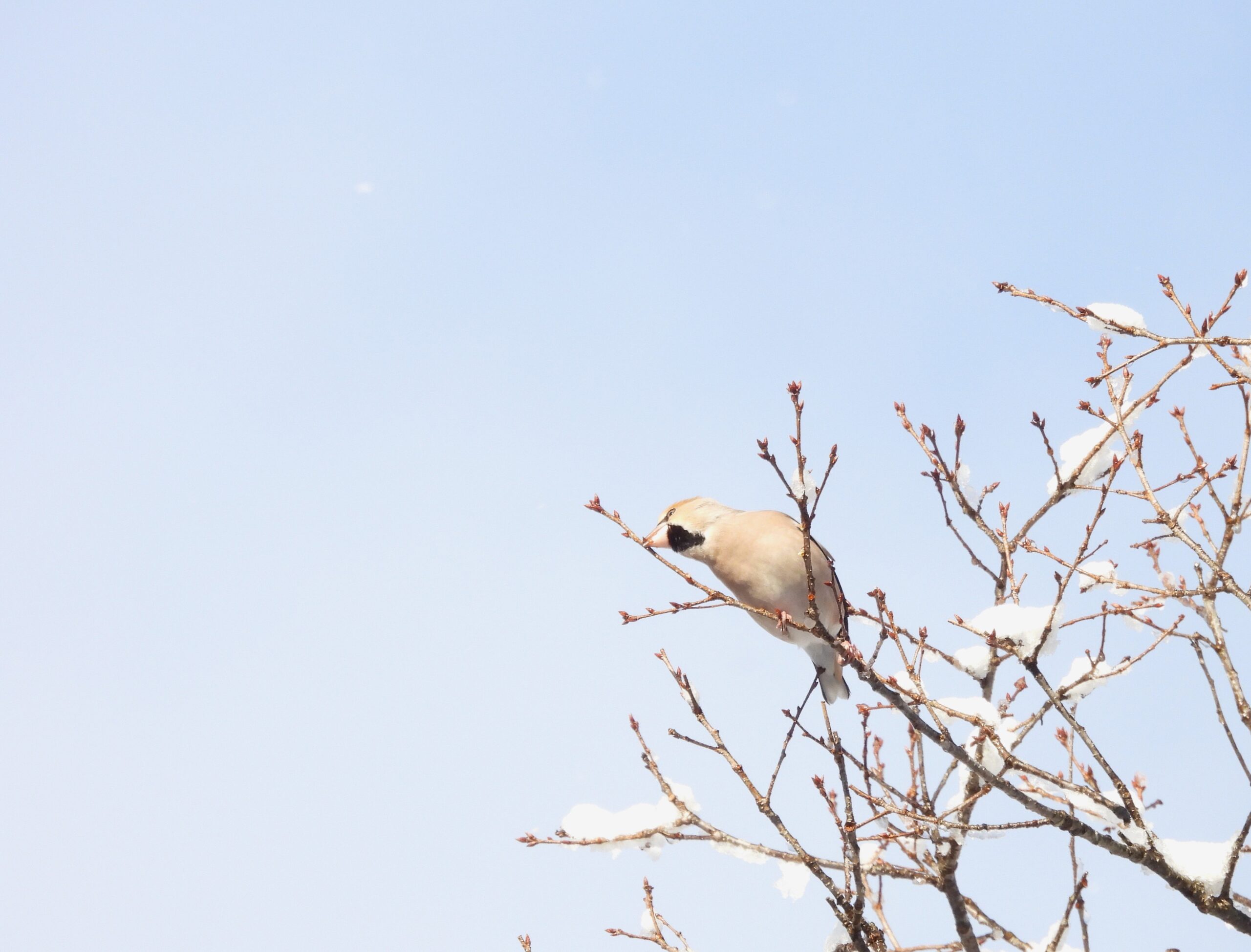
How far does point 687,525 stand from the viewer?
4434 mm

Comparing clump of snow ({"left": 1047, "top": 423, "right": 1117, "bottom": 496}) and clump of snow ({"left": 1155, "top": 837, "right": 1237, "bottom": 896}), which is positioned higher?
clump of snow ({"left": 1047, "top": 423, "right": 1117, "bottom": 496})

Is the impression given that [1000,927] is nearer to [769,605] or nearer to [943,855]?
[943,855]

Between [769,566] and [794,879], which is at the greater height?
[769,566]

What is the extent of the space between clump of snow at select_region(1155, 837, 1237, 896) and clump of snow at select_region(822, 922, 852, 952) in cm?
114

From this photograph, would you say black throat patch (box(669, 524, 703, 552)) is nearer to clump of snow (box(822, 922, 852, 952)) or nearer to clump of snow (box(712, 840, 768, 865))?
clump of snow (box(712, 840, 768, 865))

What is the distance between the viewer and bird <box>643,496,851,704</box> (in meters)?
3.91

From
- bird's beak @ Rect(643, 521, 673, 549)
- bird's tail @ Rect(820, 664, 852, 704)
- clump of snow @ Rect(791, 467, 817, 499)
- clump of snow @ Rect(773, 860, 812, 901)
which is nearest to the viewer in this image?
clump of snow @ Rect(791, 467, 817, 499)

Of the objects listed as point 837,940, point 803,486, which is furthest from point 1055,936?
point 803,486

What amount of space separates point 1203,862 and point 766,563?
5.99ft

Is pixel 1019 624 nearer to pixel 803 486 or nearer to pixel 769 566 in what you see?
pixel 803 486

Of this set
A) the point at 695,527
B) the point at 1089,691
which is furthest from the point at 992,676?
the point at 695,527

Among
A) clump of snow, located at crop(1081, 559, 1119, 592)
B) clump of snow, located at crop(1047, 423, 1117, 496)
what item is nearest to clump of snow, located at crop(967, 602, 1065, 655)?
clump of snow, located at crop(1081, 559, 1119, 592)

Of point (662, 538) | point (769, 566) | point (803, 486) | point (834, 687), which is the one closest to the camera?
point (803, 486)

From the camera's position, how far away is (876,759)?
4.48 m
